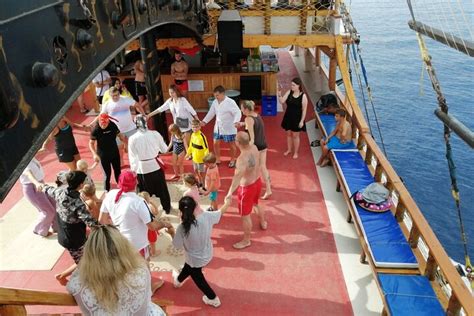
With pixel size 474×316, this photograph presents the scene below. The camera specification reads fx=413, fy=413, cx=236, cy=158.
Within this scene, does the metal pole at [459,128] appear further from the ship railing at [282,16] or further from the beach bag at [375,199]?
the ship railing at [282,16]

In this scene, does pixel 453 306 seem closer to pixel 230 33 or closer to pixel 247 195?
pixel 247 195

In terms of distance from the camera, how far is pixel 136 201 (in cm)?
388

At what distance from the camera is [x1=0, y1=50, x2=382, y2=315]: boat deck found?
14.4ft

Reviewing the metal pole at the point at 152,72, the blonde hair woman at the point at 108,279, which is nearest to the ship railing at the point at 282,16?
the metal pole at the point at 152,72

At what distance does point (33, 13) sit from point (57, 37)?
0.95 feet

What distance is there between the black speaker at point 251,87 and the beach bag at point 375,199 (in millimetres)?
4898

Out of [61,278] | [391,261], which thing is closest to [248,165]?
[391,261]

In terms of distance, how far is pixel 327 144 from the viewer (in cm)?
688

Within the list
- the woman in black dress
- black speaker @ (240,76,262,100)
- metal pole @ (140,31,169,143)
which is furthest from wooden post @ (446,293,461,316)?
black speaker @ (240,76,262,100)

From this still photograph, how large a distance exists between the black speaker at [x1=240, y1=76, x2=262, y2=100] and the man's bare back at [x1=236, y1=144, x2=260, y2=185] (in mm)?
5097

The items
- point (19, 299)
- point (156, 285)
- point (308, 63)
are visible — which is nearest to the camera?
point (19, 299)

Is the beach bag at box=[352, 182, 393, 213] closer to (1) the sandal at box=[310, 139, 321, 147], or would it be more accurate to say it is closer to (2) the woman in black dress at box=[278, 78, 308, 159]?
(2) the woman in black dress at box=[278, 78, 308, 159]

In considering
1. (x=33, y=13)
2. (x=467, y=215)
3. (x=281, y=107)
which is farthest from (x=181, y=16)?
(x=467, y=215)

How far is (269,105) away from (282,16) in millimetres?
1918
